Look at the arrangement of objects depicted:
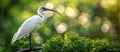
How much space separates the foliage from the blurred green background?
44.6 ft

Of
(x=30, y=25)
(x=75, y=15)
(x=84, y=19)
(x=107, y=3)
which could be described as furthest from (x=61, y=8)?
(x=30, y=25)

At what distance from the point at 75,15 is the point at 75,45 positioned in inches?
704

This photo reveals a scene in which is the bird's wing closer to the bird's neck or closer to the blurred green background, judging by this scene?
the bird's neck

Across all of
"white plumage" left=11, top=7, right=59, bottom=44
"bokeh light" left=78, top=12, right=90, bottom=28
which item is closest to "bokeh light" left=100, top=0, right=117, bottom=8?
"bokeh light" left=78, top=12, right=90, bottom=28

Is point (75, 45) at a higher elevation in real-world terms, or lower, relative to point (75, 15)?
lower

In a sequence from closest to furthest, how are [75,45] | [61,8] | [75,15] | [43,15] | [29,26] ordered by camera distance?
[75,45], [29,26], [43,15], [75,15], [61,8]

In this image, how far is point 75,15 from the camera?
2622cm

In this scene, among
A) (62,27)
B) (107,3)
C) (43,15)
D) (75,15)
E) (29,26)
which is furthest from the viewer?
(107,3)

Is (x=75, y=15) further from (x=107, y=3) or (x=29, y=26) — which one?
(x=29, y=26)

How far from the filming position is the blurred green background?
23.1 metres

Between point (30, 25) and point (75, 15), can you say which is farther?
point (75, 15)

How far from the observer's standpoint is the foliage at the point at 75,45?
27.3 feet

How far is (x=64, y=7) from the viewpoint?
26.6 meters

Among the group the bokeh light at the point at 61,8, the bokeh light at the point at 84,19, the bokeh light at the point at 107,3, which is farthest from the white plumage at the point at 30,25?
the bokeh light at the point at 107,3
